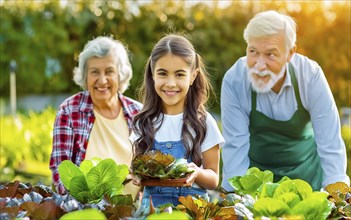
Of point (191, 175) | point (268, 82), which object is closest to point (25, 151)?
point (268, 82)

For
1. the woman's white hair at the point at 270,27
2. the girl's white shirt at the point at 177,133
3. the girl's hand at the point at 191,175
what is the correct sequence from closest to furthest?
the girl's hand at the point at 191,175 < the girl's white shirt at the point at 177,133 < the woman's white hair at the point at 270,27

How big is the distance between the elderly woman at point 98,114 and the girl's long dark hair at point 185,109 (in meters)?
0.80

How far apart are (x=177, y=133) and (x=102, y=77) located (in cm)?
105

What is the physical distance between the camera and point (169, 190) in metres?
2.95

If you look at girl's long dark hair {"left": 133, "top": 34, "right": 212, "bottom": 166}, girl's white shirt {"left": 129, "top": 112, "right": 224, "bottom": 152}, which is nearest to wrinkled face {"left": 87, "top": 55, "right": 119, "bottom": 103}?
girl's long dark hair {"left": 133, "top": 34, "right": 212, "bottom": 166}

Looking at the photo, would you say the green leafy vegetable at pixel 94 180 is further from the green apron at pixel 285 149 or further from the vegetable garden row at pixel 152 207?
the green apron at pixel 285 149

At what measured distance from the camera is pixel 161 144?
3.04 m

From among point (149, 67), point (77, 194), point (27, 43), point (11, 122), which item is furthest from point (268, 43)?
point (27, 43)

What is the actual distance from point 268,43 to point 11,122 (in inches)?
190

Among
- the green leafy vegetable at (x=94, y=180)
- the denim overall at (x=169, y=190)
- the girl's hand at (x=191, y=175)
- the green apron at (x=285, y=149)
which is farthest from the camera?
the green apron at (x=285, y=149)

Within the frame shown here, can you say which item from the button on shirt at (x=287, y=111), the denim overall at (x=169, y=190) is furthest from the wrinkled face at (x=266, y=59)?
the denim overall at (x=169, y=190)

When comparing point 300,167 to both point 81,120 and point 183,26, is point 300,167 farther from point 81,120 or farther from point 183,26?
point 183,26

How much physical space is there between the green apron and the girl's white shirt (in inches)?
32.4

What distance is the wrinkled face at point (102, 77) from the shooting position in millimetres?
4020
